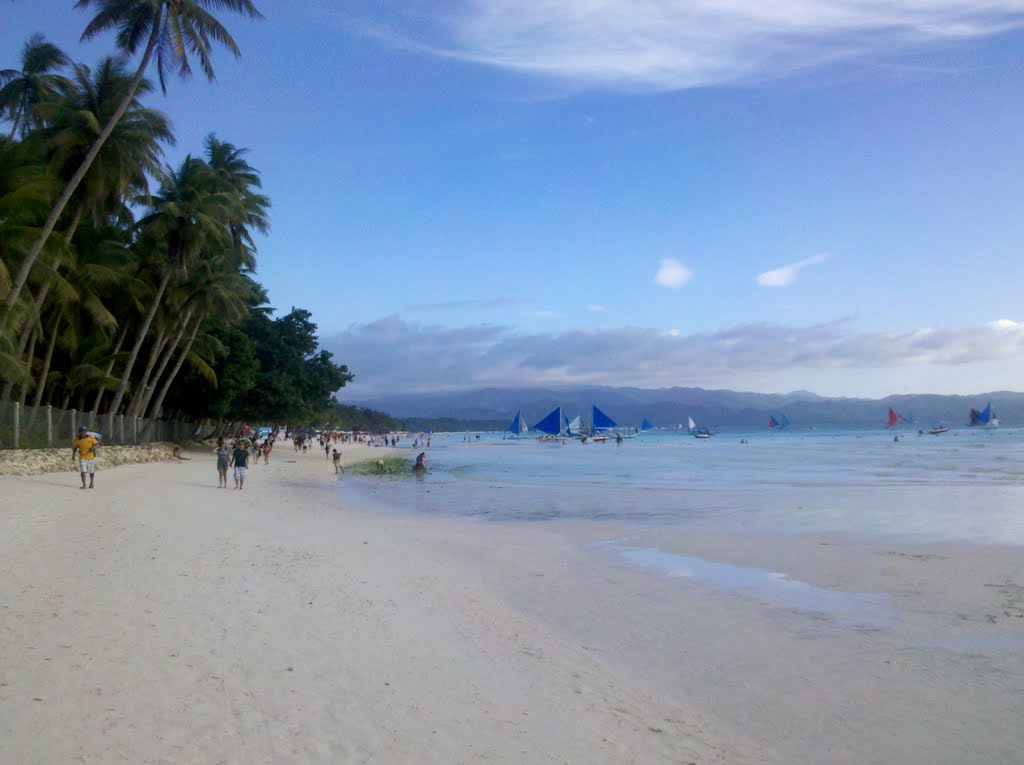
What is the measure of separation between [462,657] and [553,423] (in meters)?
100

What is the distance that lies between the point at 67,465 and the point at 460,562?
610 inches

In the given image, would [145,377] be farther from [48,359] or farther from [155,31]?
[155,31]

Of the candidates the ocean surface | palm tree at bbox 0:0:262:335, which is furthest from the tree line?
the ocean surface

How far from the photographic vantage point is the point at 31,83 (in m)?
25.8

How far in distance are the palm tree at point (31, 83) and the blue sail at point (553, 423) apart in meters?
83.3

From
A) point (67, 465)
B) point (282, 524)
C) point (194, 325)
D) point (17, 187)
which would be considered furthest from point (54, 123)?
point (282, 524)

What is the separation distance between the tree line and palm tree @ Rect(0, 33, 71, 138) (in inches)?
2.0

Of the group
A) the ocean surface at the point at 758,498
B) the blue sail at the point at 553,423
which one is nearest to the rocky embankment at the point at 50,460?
the ocean surface at the point at 758,498

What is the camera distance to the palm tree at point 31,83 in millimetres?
25219

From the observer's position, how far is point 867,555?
1316cm

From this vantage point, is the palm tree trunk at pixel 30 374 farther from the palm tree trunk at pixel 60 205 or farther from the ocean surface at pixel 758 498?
the ocean surface at pixel 758 498

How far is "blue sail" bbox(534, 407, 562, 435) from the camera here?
106m

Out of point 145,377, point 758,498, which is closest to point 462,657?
point 758,498

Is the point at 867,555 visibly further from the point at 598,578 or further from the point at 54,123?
the point at 54,123
